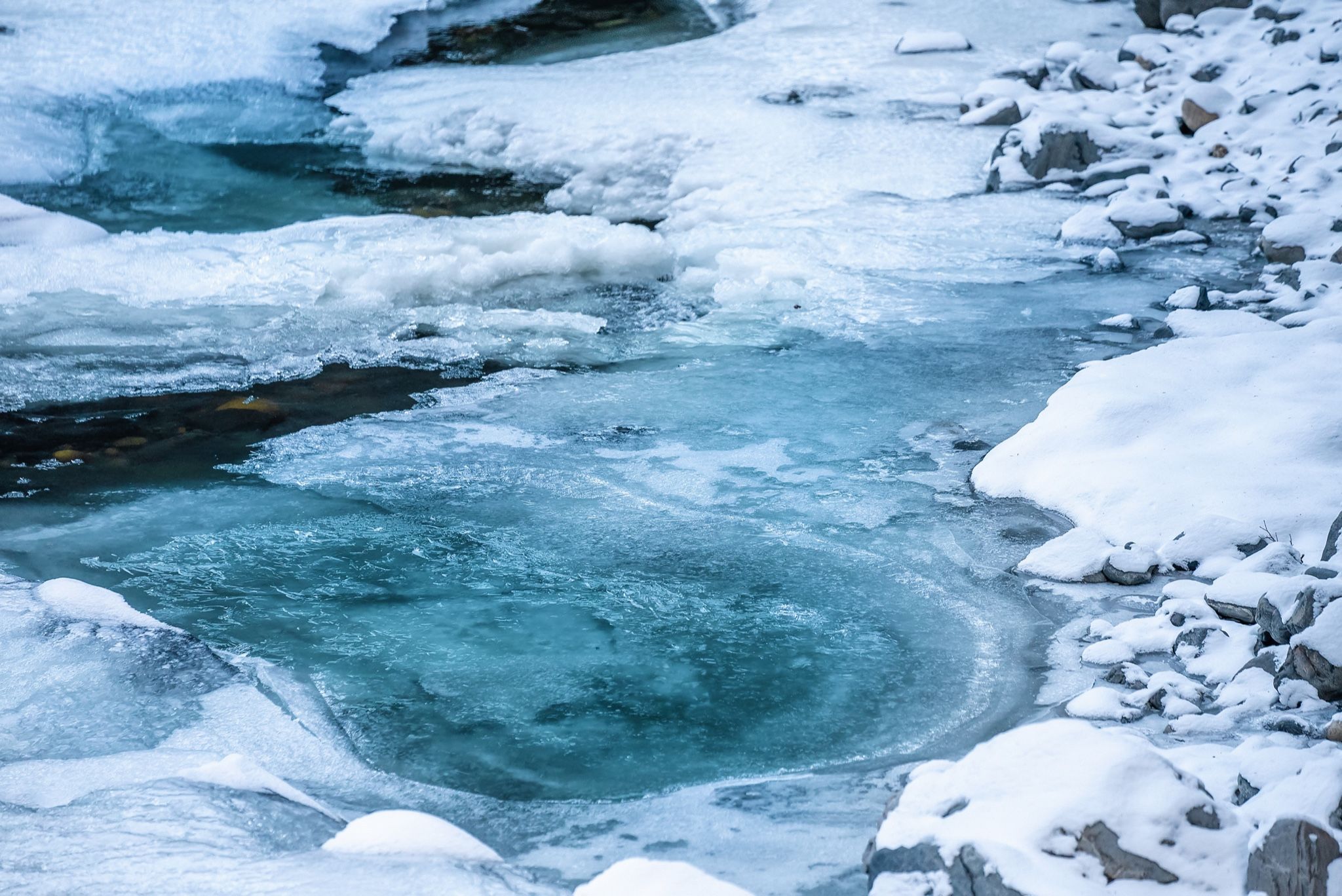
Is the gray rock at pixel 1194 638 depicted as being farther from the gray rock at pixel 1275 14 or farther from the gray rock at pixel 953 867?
the gray rock at pixel 1275 14

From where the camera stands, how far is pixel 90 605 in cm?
348

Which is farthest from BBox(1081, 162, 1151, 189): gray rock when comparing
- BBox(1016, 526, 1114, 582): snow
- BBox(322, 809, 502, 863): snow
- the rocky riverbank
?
BBox(322, 809, 502, 863): snow

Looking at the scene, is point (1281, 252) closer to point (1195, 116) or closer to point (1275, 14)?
point (1195, 116)

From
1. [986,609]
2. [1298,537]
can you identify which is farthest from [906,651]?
[1298,537]

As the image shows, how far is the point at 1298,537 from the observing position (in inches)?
139

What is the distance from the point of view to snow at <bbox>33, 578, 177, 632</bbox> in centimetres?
342

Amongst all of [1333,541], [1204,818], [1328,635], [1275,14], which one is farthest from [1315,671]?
[1275,14]

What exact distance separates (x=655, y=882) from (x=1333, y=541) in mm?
2206

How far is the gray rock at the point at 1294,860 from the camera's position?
6.29 feet

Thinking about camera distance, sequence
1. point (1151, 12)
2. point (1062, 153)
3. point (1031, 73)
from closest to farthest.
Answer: point (1062, 153) < point (1031, 73) < point (1151, 12)

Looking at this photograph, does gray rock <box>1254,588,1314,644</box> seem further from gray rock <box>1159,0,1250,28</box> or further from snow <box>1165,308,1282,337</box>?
gray rock <box>1159,0,1250,28</box>

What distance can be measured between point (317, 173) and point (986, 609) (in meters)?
6.38

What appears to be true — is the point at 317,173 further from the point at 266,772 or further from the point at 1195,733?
the point at 1195,733

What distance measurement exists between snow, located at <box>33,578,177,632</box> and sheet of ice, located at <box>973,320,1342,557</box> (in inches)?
108
